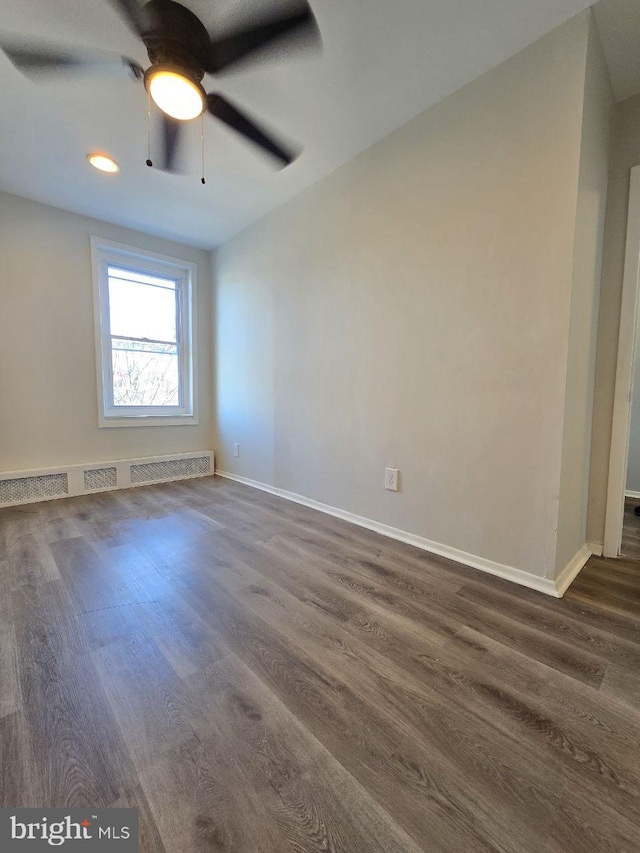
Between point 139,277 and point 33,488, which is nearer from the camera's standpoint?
point 33,488

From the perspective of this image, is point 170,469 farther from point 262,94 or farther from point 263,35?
point 263,35

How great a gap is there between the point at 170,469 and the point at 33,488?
1.14m

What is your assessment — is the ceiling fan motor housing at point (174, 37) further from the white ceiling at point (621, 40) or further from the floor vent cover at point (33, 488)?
the floor vent cover at point (33, 488)

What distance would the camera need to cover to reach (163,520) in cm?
247

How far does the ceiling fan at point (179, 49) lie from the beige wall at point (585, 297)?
4.14ft

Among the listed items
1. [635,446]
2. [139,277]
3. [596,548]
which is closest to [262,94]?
[139,277]

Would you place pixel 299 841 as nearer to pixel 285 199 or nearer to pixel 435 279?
pixel 435 279

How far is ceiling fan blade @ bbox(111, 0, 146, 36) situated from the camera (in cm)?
131

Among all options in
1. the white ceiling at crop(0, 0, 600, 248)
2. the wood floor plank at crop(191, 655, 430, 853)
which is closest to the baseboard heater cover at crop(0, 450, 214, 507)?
the white ceiling at crop(0, 0, 600, 248)

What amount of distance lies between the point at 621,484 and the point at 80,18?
3.41 meters

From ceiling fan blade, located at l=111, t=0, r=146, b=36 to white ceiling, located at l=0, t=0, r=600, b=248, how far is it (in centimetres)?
6

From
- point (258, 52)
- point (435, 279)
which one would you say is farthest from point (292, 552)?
point (258, 52)

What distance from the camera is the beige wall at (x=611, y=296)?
5.87 feet

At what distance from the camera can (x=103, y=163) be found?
7.73 feet
